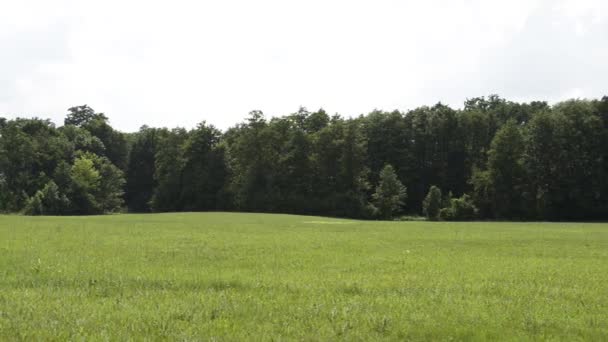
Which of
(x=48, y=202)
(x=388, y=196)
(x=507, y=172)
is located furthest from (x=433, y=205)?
(x=48, y=202)

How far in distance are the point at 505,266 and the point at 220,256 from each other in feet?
29.6

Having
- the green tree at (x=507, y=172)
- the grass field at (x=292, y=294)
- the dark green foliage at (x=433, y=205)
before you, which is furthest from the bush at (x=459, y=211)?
the grass field at (x=292, y=294)

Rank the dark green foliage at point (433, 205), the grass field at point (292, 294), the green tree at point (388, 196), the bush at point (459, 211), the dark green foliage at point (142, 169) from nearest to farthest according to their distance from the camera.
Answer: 1. the grass field at point (292, 294)
2. the bush at point (459, 211)
3. the dark green foliage at point (433, 205)
4. the green tree at point (388, 196)
5. the dark green foliage at point (142, 169)

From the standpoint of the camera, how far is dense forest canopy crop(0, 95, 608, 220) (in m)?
88.6

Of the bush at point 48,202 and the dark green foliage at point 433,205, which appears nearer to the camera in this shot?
the dark green foliage at point 433,205

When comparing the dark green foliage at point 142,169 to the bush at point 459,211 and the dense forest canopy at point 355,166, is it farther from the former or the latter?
the bush at point 459,211

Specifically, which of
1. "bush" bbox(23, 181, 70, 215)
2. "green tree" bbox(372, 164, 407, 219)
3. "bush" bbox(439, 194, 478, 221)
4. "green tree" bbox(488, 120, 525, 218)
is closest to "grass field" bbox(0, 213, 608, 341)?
"bush" bbox(439, 194, 478, 221)

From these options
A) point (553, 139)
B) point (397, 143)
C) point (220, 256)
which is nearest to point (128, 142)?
point (397, 143)

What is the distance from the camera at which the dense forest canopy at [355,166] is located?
88562mm

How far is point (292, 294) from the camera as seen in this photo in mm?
11711

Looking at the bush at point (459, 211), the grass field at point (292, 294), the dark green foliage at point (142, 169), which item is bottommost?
the grass field at point (292, 294)

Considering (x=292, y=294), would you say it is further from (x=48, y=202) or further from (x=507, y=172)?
(x=48, y=202)

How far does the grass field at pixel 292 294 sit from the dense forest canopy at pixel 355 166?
7110 centimetres

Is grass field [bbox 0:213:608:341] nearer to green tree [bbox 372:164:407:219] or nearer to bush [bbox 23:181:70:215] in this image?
green tree [bbox 372:164:407:219]
